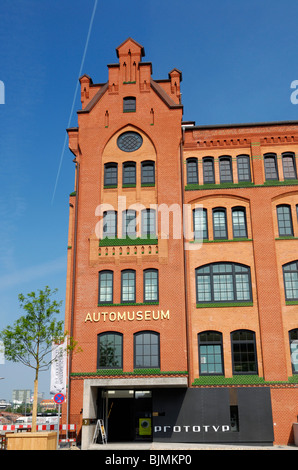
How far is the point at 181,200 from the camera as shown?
31.2 metres

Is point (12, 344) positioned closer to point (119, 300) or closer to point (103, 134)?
point (119, 300)

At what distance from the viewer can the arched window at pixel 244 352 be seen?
93.0 feet

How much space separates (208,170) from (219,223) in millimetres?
3767

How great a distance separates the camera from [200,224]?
31344 millimetres

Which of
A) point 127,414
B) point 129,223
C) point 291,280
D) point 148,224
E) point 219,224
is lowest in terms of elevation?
point 127,414

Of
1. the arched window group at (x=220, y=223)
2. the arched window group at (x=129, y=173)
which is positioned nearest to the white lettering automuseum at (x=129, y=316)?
the arched window group at (x=220, y=223)

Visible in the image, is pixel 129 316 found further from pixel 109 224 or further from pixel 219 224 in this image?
pixel 219 224

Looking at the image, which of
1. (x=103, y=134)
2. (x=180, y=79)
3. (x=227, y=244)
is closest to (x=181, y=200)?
(x=227, y=244)

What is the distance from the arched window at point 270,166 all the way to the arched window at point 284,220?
2050mm

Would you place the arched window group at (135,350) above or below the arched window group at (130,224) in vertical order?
below

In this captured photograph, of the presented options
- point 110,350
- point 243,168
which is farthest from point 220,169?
point 110,350

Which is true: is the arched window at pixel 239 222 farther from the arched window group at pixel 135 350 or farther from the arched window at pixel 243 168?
the arched window group at pixel 135 350

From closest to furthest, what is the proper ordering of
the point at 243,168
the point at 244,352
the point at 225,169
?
the point at 244,352
the point at 243,168
the point at 225,169

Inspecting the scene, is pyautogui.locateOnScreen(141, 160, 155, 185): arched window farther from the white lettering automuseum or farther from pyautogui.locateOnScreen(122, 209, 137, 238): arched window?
the white lettering automuseum
